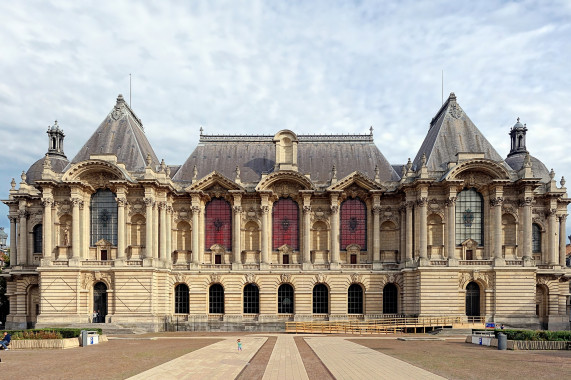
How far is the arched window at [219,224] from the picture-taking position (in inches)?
2203

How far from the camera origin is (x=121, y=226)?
167 ft

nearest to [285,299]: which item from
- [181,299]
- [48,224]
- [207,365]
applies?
[181,299]

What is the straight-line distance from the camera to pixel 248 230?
56.2 m

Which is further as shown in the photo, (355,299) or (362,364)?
(355,299)

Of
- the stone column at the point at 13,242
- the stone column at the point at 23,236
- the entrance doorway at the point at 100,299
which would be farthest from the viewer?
the stone column at the point at 13,242

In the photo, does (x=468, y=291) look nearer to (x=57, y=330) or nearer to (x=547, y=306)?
(x=547, y=306)

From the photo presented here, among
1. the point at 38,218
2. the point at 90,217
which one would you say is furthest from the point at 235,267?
the point at 38,218

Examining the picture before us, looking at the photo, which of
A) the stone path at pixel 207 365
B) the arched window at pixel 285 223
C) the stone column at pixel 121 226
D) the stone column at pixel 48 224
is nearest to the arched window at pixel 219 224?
the arched window at pixel 285 223

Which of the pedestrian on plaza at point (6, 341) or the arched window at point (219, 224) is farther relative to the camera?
the arched window at point (219, 224)

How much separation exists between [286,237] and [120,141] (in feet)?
76.4

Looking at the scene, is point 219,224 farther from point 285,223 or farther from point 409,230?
point 409,230

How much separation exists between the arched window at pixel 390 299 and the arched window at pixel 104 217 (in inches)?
1260

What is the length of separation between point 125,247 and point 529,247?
146 ft

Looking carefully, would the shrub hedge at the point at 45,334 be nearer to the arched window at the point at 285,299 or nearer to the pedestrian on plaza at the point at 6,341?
the pedestrian on plaza at the point at 6,341
